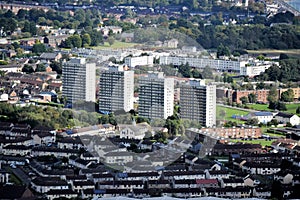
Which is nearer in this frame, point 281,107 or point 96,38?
point 281,107

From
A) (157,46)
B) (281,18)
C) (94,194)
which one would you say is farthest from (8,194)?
(281,18)

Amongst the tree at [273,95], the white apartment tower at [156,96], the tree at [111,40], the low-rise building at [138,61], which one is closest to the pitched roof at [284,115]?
the tree at [273,95]

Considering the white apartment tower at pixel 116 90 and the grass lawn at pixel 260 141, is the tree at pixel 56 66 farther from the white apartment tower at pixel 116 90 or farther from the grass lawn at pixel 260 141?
the grass lawn at pixel 260 141

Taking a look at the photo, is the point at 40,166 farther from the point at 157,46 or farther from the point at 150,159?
the point at 157,46

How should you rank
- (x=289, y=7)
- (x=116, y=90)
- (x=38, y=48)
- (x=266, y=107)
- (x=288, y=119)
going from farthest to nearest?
1. (x=289, y=7)
2. (x=38, y=48)
3. (x=266, y=107)
4. (x=288, y=119)
5. (x=116, y=90)

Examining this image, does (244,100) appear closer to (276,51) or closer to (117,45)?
(117,45)

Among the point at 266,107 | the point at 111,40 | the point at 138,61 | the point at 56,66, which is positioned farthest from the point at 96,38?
the point at 266,107
